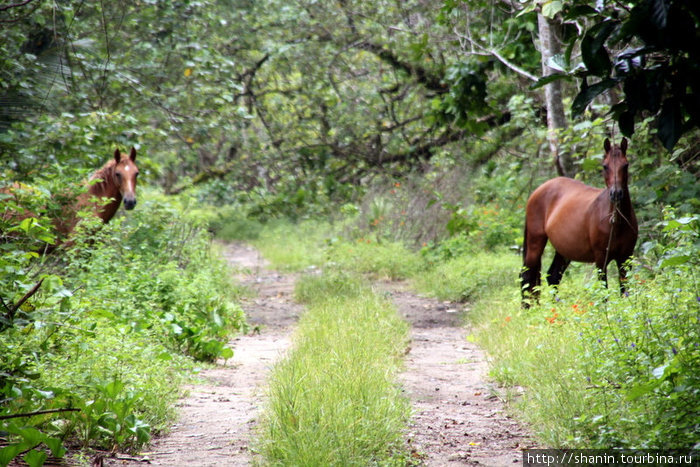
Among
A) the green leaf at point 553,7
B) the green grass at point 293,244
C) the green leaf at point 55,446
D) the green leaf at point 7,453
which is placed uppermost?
the green leaf at point 553,7

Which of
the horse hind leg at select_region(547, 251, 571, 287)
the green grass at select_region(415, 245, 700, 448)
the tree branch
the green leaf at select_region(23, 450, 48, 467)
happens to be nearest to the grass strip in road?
the green grass at select_region(415, 245, 700, 448)

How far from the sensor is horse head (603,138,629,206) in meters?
6.13

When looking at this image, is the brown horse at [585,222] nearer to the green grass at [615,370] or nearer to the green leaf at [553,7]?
the green grass at [615,370]

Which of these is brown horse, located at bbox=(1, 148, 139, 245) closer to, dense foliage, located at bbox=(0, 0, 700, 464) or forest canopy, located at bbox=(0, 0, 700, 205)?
dense foliage, located at bbox=(0, 0, 700, 464)

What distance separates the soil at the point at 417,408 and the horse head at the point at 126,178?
2128mm

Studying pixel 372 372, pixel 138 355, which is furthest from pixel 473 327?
pixel 138 355

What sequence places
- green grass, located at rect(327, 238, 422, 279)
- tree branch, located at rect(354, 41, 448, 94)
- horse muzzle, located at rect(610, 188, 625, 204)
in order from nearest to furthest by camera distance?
horse muzzle, located at rect(610, 188, 625, 204) → green grass, located at rect(327, 238, 422, 279) → tree branch, located at rect(354, 41, 448, 94)

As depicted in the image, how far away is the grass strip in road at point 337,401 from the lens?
3539 mm

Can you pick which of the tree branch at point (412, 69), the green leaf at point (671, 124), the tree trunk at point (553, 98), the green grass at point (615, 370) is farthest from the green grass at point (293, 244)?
the green leaf at point (671, 124)

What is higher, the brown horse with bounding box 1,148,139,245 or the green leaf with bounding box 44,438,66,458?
the brown horse with bounding box 1,148,139,245

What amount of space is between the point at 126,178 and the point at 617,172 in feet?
18.4

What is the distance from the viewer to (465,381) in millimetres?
5711

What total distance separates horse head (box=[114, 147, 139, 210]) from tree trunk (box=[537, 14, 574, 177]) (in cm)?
540

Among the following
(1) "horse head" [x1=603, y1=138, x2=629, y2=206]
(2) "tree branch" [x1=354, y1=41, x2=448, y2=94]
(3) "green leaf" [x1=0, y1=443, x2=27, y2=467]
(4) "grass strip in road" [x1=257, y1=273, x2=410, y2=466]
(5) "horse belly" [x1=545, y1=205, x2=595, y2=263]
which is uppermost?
(2) "tree branch" [x1=354, y1=41, x2=448, y2=94]
